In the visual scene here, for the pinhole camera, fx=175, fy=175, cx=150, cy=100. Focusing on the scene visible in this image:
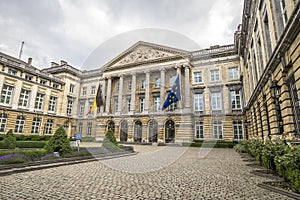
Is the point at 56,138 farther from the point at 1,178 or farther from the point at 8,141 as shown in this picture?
the point at 8,141

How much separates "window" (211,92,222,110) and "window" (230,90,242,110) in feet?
5.36

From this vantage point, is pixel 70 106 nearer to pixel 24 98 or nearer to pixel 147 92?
pixel 24 98

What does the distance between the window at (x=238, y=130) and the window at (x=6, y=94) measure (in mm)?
32812

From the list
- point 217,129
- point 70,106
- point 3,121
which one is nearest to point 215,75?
point 217,129

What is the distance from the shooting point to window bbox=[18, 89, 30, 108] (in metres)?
27.1

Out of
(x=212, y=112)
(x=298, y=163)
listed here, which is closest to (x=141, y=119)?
(x=212, y=112)

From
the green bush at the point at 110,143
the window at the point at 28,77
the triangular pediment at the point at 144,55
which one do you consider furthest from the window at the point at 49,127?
the green bush at the point at 110,143

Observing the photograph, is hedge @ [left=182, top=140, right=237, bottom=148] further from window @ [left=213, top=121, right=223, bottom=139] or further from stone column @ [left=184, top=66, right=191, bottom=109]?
stone column @ [left=184, top=66, right=191, bottom=109]

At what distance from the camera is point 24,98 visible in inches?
1085

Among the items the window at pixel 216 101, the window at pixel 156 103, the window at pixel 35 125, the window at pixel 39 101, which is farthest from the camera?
the window at pixel 39 101

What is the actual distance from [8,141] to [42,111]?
1697 centimetres

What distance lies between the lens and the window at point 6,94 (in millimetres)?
24909

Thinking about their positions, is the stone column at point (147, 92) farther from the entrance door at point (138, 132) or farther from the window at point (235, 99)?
the window at point (235, 99)

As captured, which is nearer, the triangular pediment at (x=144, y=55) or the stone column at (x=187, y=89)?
the stone column at (x=187, y=89)
